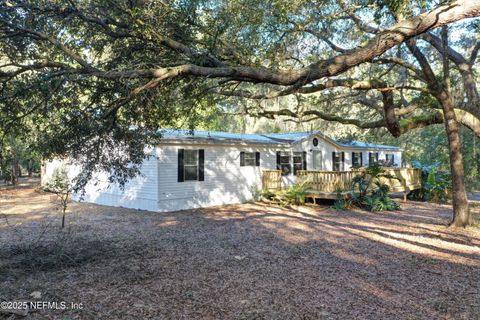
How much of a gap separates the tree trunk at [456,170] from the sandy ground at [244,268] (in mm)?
472

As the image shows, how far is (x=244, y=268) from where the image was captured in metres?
6.27

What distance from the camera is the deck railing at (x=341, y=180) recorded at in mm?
15039

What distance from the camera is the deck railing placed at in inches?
592

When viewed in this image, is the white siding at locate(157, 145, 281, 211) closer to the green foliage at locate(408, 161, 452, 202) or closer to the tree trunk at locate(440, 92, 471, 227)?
the green foliage at locate(408, 161, 452, 202)

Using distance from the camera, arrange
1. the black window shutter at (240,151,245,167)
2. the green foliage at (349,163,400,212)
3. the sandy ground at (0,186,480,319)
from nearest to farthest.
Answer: the sandy ground at (0,186,480,319) < the green foliage at (349,163,400,212) < the black window shutter at (240,151,245,167)

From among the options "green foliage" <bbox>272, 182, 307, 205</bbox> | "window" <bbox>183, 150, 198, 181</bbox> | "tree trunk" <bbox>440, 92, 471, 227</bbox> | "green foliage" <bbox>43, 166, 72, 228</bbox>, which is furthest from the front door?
"green foliage" <bbox>43, 166, 72, 228</bbox>

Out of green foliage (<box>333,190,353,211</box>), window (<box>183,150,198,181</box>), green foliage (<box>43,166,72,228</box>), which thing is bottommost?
green foliage (<box>333,190,353,211</box>)

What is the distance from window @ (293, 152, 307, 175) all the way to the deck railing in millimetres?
2313

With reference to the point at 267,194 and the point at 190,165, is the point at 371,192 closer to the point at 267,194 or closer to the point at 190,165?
the point at 267,194

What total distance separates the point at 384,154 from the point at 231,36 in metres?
21.4

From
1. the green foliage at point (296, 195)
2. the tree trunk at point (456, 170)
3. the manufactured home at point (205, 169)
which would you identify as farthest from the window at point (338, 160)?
the tree trunk at point (456, 170)

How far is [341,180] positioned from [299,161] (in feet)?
13.7

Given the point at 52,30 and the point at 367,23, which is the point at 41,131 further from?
the point at 367,23

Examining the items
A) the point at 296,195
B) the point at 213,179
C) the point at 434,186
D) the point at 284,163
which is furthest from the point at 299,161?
the point at 434,186
